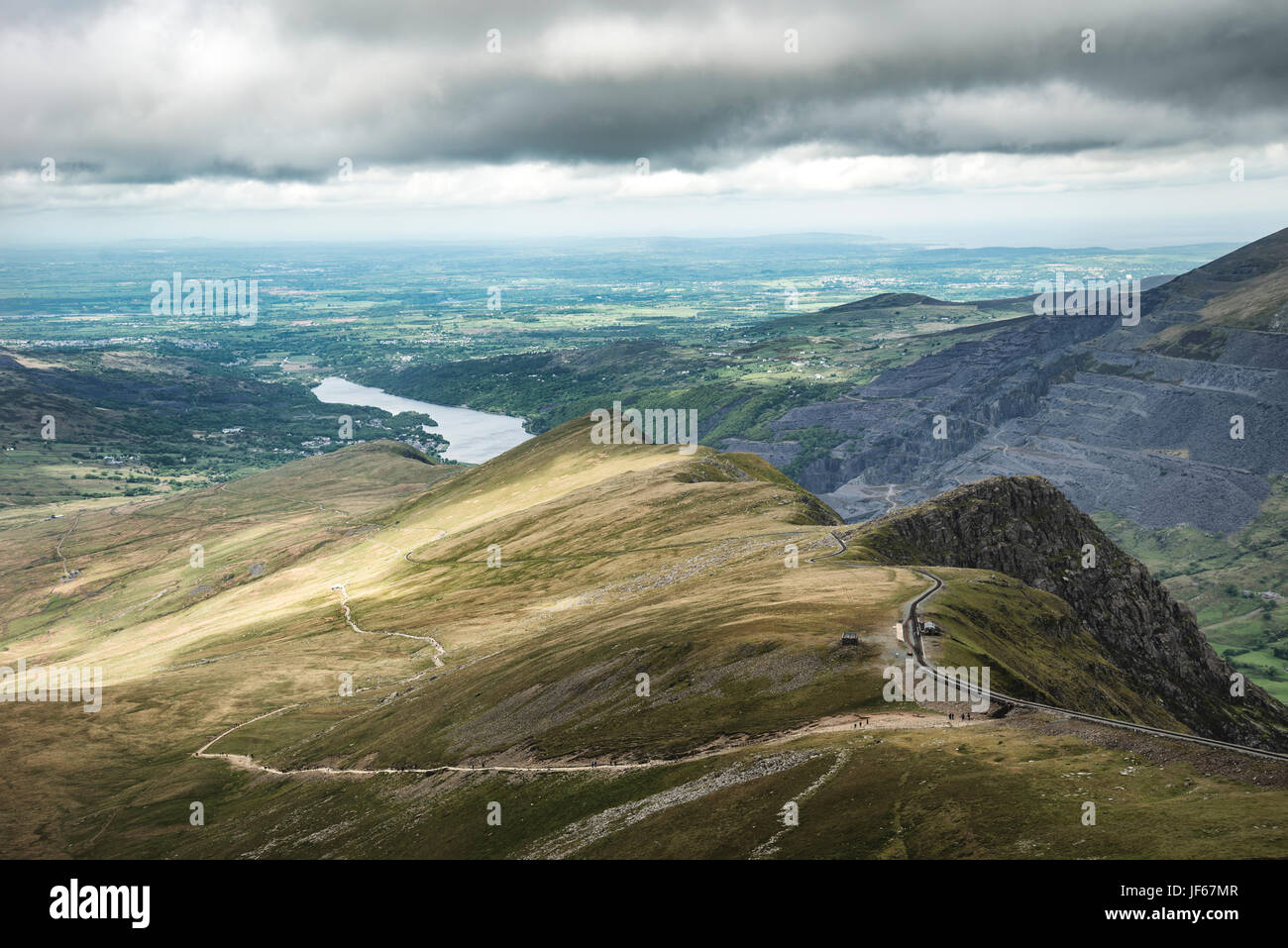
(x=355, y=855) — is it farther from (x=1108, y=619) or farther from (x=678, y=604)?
(x=1108, y=619)

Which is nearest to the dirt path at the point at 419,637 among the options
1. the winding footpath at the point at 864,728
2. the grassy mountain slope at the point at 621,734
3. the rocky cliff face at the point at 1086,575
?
the grassy mountain slope at the point at 621,734

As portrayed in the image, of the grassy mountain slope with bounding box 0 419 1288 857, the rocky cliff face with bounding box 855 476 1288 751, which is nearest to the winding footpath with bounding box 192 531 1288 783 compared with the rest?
the grassy mountain slope with bounding box 0 419 1288 857

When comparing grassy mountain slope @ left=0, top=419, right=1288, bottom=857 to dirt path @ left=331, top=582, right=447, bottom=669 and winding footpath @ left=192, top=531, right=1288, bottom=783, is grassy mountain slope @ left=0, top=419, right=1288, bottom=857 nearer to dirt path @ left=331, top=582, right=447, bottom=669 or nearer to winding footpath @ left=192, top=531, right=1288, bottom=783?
winding footpath @ left=192, top=531, right=1288, bottom=783

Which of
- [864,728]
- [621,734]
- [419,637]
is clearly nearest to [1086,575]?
[864,728]

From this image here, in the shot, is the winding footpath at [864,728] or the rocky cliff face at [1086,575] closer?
the winding footpath at [864,728]

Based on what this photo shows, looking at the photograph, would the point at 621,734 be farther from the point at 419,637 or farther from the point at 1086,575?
the point at 1086,575

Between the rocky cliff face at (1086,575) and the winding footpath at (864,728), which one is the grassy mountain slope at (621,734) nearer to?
the winding footpath at (864,728)
